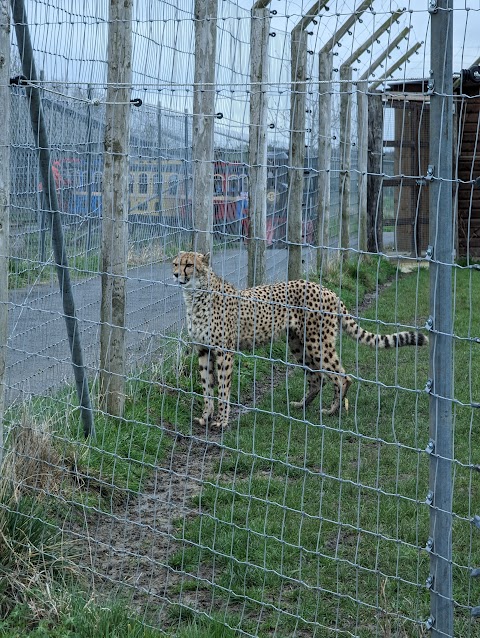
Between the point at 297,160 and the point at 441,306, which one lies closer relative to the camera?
the point at 441,306

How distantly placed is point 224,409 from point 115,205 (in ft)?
5.28

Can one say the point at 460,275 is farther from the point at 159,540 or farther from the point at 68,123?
the point at 159,540

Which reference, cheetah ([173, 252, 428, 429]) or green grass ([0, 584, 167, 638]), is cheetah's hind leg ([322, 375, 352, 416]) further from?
green grass ([0, 584, 167, 638])

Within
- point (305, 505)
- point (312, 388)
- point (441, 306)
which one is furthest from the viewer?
point (312, 388)

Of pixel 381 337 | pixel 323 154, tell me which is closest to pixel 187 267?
pixel 381 337

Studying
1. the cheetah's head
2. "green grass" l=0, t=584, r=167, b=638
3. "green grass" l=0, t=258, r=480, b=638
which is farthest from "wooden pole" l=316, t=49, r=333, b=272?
"green grass" l=0, t=584, r=167, b=638

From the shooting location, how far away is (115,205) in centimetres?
584

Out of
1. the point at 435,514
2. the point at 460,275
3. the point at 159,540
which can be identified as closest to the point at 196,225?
the point at 159,540

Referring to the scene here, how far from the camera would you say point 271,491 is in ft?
17.3

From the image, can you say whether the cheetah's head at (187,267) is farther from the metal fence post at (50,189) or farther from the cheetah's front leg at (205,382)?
the metal fence post at (50,189)

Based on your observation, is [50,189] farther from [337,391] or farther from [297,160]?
[297,160]

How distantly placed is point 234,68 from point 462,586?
5.04 metres

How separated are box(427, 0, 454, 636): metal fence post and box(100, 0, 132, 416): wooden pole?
2.86 meters

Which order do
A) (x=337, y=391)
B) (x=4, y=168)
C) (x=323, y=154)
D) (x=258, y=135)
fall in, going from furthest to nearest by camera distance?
1. (x=323, y=154)
2. (x=258, y=135)
3. (x=337, y=391)
4. (x=4, y=168)
